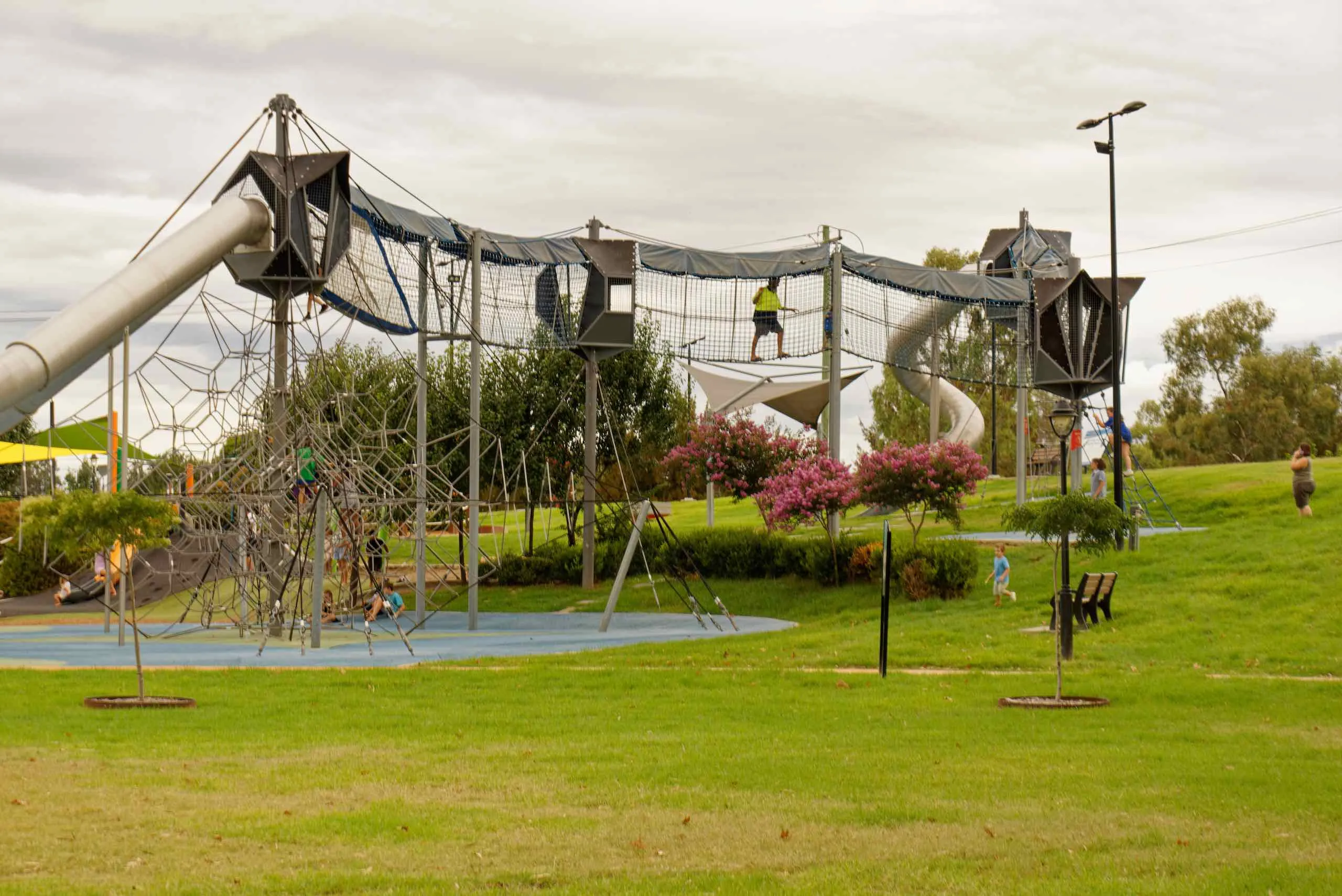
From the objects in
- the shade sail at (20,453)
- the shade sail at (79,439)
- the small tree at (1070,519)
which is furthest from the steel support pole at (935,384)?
the shade sail at (20,453)

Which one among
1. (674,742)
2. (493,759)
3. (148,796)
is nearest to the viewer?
(148,796)

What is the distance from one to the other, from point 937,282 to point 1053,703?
70.1ft

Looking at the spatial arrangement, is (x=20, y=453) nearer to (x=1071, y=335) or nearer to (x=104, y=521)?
(x=104, y=521)

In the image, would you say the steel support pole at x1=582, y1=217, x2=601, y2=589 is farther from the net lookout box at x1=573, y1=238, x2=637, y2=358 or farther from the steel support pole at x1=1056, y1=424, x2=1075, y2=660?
the steel support pole at x1=1056, y1=424, x2=1075, y2=660

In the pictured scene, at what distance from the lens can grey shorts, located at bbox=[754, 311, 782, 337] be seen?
34.5 meters

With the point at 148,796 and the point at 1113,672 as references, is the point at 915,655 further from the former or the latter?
the point at 148,796

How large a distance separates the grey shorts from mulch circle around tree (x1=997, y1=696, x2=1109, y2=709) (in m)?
19.8

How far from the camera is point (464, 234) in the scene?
30109 millimetres

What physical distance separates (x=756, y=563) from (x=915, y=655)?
13.3 m

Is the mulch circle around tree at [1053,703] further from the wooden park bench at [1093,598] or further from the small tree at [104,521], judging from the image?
the small tree at [104,521]

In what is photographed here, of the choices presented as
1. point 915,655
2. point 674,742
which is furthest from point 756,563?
point 674,742

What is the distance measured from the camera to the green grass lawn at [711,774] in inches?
296

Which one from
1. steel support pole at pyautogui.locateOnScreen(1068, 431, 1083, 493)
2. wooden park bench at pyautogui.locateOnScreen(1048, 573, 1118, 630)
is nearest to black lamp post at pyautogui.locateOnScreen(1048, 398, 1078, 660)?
wooden park bench at pyautogui.locateOnScreen(1048, 573, 1118, 630)

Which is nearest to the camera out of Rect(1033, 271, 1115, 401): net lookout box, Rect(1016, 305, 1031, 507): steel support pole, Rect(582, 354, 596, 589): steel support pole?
Rect(1033, 271, 1115, 401): net lookout box
